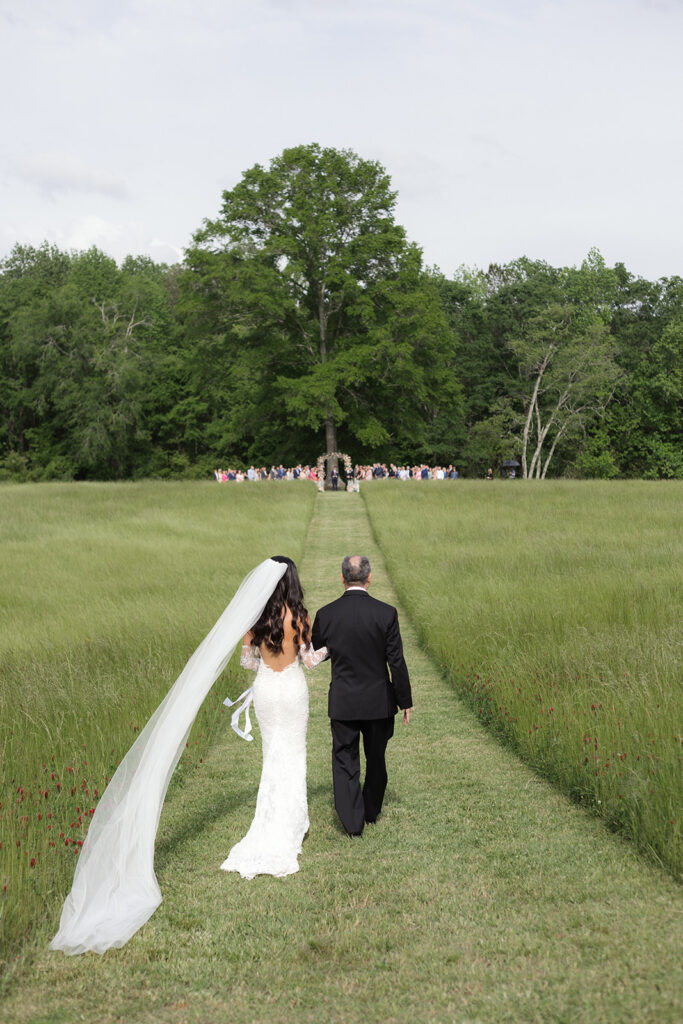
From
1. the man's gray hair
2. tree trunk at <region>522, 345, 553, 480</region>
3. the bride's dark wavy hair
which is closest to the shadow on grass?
the bride's dark wavy hair

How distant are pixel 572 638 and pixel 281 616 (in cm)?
553

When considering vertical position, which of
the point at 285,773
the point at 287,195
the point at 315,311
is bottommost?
the point at 285,773

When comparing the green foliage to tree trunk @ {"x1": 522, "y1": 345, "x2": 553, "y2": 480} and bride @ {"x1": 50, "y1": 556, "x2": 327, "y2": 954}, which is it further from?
bride @ {"x1": 50, "y1": 556, "x2": 327, "y2": 954}

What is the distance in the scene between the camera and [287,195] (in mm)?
49219

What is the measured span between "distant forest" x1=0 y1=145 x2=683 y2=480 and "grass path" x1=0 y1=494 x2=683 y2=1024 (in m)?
40.3

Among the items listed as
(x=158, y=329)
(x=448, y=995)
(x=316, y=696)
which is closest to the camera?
(x=448, y=995)

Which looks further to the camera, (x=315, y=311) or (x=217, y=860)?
(x=315, y=311)

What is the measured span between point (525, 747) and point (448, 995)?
3.65 m

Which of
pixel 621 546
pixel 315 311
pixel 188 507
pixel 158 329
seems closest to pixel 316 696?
pixel 621 546

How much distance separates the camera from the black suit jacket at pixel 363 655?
5.78m

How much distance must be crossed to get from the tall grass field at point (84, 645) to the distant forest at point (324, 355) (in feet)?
78.9

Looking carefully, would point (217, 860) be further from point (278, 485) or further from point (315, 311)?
point (315, 311)

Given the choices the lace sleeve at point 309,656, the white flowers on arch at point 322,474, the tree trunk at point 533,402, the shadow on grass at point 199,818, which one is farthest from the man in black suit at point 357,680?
the tree trunk at point 533,402

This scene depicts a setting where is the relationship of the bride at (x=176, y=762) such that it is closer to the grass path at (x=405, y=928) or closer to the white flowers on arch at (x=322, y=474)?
the grass path at (x=405, y=928)
